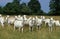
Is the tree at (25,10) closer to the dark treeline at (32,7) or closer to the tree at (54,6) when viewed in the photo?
the dark treeline at (32,7)

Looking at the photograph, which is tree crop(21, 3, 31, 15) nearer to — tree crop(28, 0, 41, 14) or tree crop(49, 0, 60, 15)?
tree crop(28, 0, 41, 14)

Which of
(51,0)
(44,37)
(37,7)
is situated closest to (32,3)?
(37,7)

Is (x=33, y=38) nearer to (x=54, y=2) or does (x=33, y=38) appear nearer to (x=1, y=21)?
(x=1, y=21)

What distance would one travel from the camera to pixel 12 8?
62.5m

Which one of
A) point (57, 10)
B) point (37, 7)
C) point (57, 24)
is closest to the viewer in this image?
point (57, 24)

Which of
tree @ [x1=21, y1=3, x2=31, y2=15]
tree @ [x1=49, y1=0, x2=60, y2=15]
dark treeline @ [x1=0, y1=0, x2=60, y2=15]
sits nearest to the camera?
tree @ [x1=21, y1=3, x2=31, y2=15]

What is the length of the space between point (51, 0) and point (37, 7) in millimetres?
8026

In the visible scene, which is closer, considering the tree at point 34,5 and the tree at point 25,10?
the tree at point 25,10

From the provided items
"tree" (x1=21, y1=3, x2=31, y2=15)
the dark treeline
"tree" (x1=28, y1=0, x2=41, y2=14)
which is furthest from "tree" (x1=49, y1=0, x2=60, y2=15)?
"tree" (x1=28, y1=0, x2=41, y2=14)

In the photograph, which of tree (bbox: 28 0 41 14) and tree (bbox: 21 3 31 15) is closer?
tree (bbox: 21 3 31 15)

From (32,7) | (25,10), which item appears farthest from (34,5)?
(25,10)

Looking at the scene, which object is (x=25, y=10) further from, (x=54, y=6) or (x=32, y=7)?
(x=32, y=7)

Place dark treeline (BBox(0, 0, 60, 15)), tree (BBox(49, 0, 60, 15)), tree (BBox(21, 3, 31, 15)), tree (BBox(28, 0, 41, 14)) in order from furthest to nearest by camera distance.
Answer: tree (BBox(28, 0, 41, 14)) < tree (BBox(49, 0, 60, 15)) < dark treeline (BBox(0, 0, 60, 15)) < tree (BBox(21, 3, 31, 15))

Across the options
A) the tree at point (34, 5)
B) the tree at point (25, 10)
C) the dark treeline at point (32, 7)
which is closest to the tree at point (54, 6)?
the dark treeline at point (32, 7)
